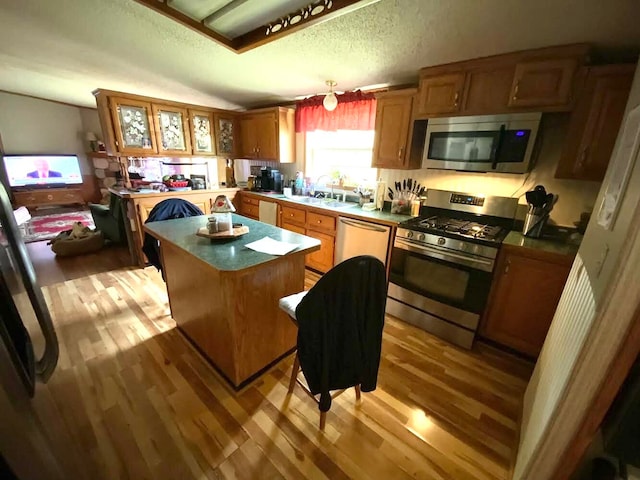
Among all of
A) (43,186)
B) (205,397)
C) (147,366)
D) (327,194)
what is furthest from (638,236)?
(43,186)

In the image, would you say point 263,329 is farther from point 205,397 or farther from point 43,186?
point 43,186

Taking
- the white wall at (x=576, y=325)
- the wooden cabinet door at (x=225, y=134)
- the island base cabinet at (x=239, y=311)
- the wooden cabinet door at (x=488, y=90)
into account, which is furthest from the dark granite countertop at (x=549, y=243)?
the wooden cabinet door at (x=225, y=134)

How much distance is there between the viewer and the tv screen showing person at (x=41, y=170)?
5777 millimetres

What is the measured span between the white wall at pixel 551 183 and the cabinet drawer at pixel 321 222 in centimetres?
139

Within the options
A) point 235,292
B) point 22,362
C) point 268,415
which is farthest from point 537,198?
point 22,362

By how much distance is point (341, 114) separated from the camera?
10.0ft

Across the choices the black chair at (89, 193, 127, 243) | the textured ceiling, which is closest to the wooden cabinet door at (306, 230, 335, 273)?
the textured ceiling

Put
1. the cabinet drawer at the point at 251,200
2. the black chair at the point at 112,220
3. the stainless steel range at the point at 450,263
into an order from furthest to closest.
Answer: the cabinet drawer at the point at 251,200
the black chair at the point at 112,220
the stainless steel range at the point at 450,263

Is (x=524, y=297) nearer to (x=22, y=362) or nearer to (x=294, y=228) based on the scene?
(x=294, y=228)

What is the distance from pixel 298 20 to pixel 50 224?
603 cm

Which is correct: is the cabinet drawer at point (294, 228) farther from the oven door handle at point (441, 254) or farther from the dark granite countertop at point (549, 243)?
the dark granite countertop at point (549, 243)

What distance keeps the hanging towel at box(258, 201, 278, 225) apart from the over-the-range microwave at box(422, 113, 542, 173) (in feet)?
6.62

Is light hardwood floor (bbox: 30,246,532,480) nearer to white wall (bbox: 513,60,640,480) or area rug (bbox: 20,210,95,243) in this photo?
white wall (bbox: 513,60,640,480)

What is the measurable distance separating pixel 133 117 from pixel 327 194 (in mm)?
2550
